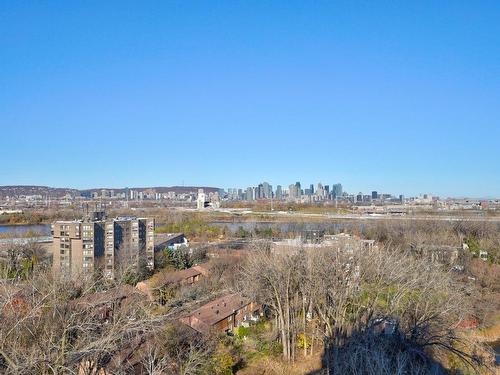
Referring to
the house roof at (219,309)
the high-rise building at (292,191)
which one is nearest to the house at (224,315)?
the house roof at (219,309)

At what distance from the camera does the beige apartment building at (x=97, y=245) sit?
14.9 metres

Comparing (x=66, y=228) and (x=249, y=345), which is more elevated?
(x=66, y=228)

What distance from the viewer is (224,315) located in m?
9.31

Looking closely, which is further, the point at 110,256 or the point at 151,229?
the point at 151,229

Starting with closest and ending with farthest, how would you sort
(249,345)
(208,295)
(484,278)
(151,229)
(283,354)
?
1. (283,354)
2. (249,345)
3. (208,295)
4. (484,278)
5. (151,229)

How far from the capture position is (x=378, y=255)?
8.88 metres

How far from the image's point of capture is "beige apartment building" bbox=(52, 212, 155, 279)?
14.9 m

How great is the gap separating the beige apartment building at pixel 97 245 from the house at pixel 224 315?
4.98 metres

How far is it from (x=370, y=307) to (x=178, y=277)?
732cm

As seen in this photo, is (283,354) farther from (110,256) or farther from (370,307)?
(110,256)

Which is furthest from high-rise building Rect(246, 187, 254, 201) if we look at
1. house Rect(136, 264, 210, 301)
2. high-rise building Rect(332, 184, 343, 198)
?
house Rect(136, 264, 210, 301)

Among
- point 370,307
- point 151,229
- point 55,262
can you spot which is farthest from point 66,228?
point 370,307

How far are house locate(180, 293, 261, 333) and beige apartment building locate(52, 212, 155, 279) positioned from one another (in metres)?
4.98

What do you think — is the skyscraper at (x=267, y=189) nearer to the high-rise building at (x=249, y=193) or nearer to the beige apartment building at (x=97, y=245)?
the high-rise building at (x=249, y=193)
